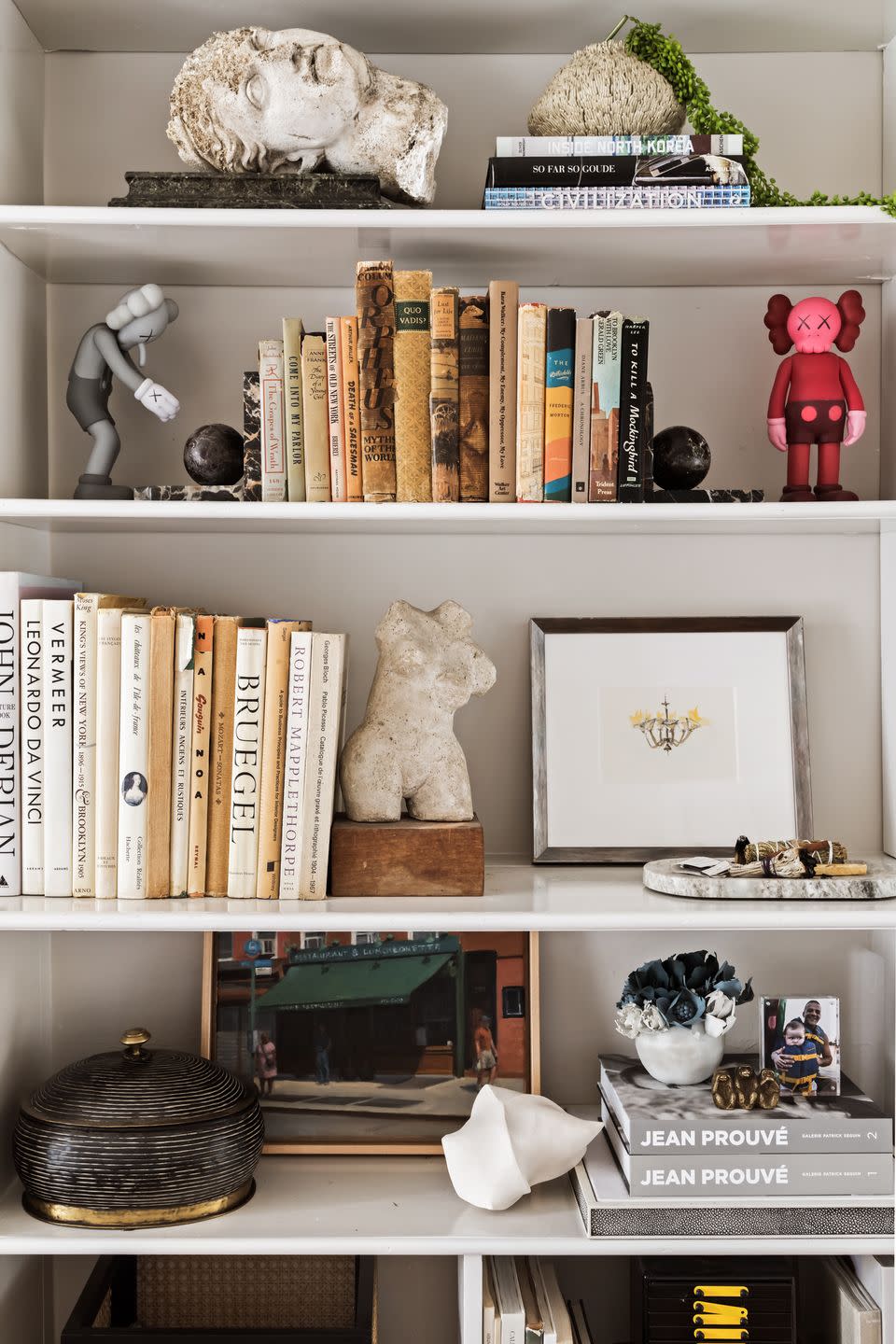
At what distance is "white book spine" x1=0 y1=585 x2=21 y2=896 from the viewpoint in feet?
3.87

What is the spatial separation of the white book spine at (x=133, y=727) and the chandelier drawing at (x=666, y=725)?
1.93 feet

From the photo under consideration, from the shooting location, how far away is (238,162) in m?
1.21

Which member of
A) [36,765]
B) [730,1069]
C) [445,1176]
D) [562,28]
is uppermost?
[562,28]

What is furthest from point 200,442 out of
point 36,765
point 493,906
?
point 493,906

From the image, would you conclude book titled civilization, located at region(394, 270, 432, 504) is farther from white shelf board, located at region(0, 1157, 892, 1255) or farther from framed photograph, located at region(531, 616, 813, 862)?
white shelf board, located at region(0, 1157, 892, 1255)

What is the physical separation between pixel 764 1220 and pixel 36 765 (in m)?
0.89

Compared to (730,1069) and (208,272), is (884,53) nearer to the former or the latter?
(208,272)

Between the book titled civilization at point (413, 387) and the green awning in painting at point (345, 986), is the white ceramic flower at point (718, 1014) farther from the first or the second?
the book titled civilization at point (413, 387)

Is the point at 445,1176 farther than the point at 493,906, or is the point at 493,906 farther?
the point at 445,1176

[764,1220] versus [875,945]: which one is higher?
[875,945]

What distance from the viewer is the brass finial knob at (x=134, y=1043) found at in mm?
1238

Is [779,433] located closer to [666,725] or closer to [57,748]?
[666,725]

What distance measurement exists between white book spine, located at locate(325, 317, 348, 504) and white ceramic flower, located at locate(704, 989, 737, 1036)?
676 millimetres

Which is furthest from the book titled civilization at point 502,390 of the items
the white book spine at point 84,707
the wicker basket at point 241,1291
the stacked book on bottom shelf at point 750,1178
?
the wicker basket at point 241,1291
